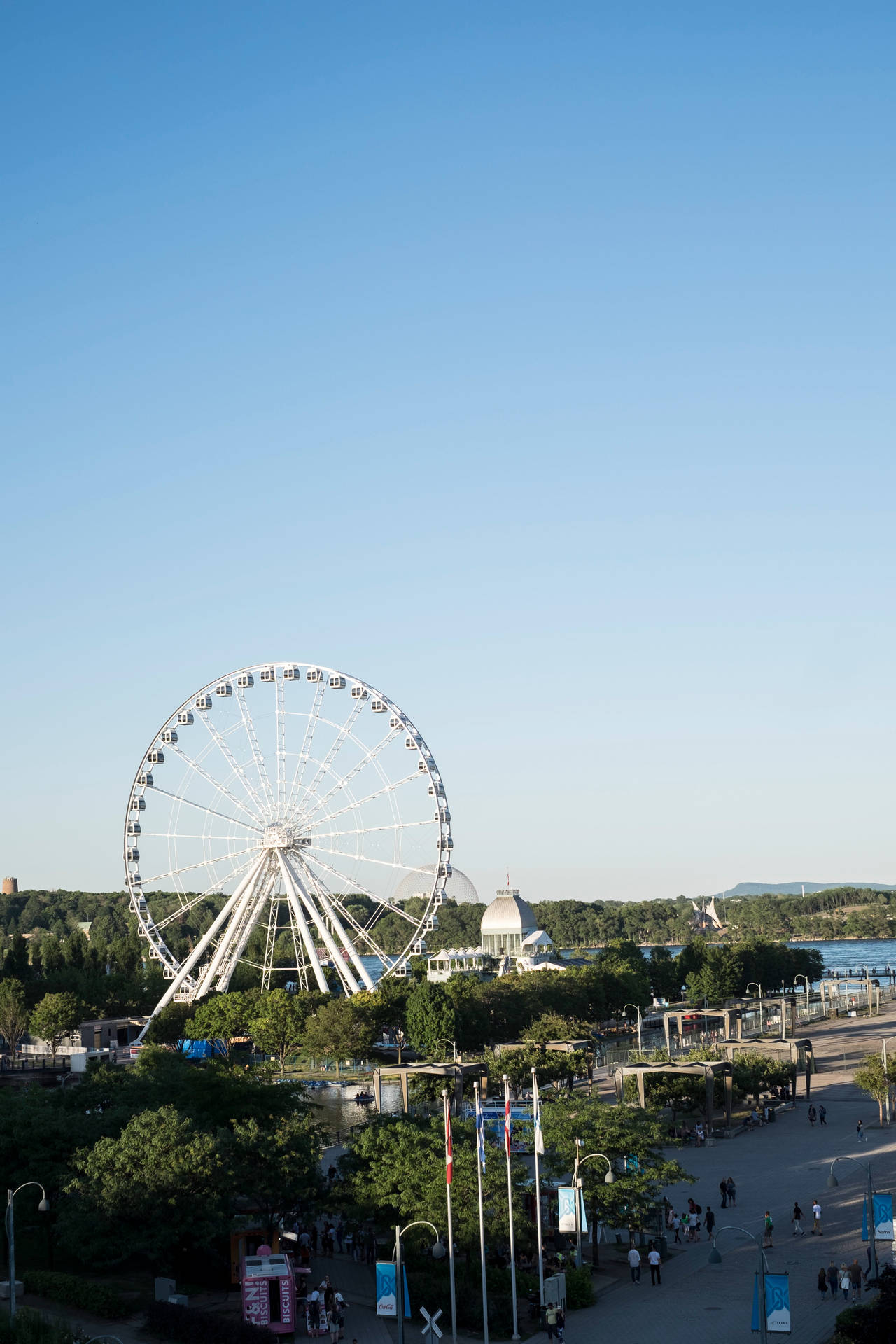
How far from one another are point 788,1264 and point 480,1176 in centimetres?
1052

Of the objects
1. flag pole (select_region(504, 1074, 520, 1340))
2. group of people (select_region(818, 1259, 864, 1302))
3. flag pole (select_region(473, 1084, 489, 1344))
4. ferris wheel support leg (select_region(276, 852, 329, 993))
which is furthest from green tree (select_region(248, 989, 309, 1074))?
group of people (select_region(818, 1259, 864, 1302))

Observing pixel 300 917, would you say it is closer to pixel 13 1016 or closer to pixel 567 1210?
pixel 13 1016

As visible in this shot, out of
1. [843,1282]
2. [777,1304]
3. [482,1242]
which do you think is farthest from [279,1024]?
[777,1304]

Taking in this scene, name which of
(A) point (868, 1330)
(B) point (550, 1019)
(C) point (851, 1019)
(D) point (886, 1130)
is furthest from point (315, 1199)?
(C) point (851, 1019)

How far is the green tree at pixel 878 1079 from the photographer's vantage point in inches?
2515

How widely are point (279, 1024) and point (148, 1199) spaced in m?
47.0

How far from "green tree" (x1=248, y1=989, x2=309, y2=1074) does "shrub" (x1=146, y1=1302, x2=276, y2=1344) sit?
49.9 m

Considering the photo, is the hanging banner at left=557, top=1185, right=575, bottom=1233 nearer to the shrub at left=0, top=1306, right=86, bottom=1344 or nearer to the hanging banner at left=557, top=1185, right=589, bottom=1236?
the hanging banner at left=557, top=1185, right=589, bottom=1236

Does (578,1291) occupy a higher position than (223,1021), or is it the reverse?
(223,1021)

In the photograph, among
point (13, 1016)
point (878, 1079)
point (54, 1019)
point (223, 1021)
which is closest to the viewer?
point (878, 1079)

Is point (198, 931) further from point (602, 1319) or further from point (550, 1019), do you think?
point (602, 1319)

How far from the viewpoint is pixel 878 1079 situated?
Result: 2530 inches

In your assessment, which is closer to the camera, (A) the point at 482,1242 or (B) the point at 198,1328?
(B) the point at 198,1328

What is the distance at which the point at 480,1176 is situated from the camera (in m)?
34.9
